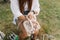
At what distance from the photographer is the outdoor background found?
12.5 feet

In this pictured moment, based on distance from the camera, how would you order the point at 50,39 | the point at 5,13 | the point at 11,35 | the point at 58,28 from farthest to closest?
the point at 5,13 < the point at 58,28 < the point at 50,39 < the point at 11,35

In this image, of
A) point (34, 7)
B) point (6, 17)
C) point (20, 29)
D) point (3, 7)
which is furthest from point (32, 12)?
point (3, 7)

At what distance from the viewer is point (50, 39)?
11.9ft

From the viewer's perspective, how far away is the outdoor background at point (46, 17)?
3803 mm

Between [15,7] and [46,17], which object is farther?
[46,17]

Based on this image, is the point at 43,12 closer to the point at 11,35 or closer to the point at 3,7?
the point at 3,7

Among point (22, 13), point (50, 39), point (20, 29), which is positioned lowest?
point (50, 39)

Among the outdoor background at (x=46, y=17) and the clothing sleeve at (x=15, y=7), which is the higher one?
the clothing sleeve at (x=15, y=7)

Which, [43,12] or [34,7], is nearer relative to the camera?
[34,7]

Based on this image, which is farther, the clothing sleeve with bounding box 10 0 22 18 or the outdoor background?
the outdoor background

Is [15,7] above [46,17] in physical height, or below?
above

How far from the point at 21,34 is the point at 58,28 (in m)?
0.88

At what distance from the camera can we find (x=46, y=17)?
13.6ft

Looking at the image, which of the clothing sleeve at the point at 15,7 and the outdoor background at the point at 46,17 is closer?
the clothing sleeve at the point at 15,7
